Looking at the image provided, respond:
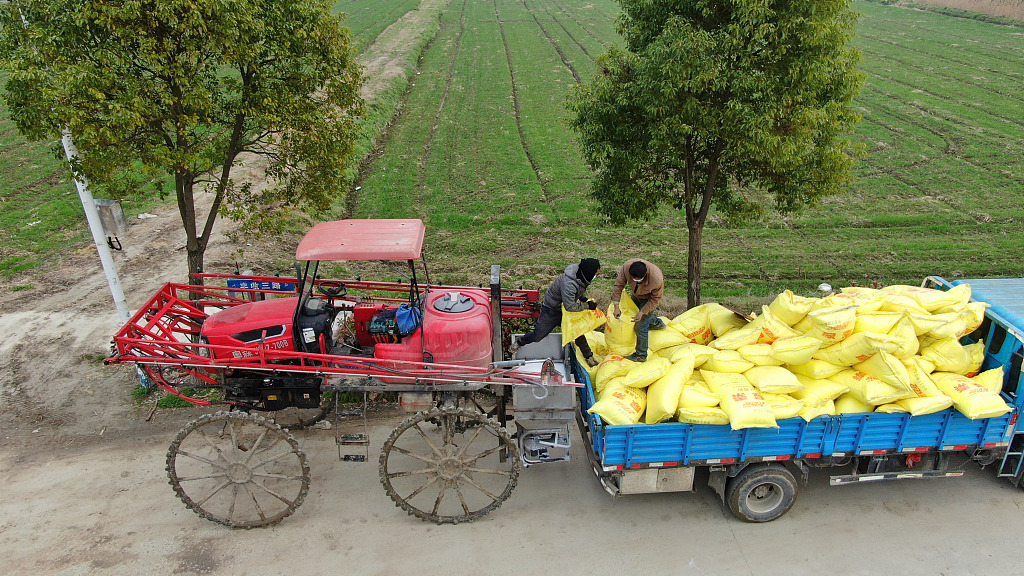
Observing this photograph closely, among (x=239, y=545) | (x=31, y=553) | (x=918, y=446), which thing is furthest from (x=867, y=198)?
(x=31, y=553)

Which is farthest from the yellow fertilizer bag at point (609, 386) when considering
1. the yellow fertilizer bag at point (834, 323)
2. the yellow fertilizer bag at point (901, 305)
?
the yellow fertilizer bag at point (901, 305)

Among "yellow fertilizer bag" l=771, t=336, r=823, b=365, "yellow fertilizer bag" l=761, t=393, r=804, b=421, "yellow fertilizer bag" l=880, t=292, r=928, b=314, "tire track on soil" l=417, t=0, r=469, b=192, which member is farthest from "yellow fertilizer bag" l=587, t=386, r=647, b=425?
"tire track on soil" l=417, t=0, r=469, b=192

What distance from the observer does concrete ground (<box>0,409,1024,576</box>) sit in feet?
21.0

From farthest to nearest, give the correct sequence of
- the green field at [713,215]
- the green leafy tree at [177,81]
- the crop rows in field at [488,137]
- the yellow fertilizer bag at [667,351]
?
the crop rows in field at [488,137] < the green field at [713,215] < the green leafy tree at [177,81] < the yellow fertilizer bag at [667,351]

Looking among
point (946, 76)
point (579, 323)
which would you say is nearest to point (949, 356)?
point (579, 323)

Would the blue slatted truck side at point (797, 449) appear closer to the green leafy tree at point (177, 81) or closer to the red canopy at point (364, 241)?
the red canopy at point (364, 241)

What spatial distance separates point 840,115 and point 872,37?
115 feet

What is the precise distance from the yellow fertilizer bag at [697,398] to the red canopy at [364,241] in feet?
10.6

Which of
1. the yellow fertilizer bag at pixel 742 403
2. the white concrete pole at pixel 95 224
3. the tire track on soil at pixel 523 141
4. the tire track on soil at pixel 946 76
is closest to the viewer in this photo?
the yellow fertilizer bag at pixel 742 403

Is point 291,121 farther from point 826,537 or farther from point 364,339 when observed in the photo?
point 826,537

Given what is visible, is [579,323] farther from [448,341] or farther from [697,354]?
[448,341]

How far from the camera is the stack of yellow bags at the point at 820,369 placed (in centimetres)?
648

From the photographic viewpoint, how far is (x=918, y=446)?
676 centimetres

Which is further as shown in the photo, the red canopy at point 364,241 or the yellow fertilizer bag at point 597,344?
the yellow fertilizer bag at point 597,344
